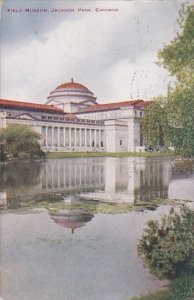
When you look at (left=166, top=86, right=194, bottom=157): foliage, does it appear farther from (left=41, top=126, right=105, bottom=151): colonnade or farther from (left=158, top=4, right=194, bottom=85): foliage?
(left=41, top=126, right=105, bottom=151): colonnade

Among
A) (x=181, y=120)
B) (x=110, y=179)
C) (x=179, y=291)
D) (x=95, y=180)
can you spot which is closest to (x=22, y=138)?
(x=95, y=180)

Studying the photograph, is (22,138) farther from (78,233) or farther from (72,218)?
(78,233)

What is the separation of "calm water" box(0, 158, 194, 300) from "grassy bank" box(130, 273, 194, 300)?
6cm

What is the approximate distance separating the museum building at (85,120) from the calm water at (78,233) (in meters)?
0.23

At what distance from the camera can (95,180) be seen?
3455 mm

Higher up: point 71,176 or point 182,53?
point 182,53

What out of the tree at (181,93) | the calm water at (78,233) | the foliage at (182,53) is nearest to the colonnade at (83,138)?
the calm water at (78,233)

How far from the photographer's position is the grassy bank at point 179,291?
1.69m

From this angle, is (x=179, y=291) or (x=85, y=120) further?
(x=85, y=120)

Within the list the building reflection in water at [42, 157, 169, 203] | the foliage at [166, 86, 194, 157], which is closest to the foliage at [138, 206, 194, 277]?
the foliage at [166, 86, 194, 157]

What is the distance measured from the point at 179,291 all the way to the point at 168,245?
0.58ft

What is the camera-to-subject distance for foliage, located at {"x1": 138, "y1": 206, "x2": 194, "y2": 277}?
1771 millimetres

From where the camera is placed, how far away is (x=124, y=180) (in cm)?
345

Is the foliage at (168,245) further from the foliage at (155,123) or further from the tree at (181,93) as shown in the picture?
the foliage at (155,123)
